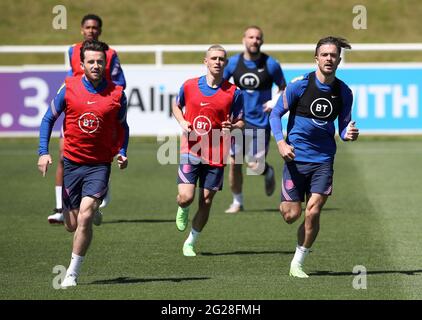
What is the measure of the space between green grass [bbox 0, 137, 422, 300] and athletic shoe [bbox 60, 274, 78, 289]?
0.24 ft

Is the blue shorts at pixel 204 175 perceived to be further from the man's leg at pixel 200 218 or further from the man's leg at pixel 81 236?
the man's leg at pixel 81 236

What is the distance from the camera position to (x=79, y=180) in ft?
35.7

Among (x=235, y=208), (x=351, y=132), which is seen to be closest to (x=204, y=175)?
(x=351, y=132)

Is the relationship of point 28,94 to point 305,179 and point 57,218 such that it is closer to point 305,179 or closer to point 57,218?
point 57,218

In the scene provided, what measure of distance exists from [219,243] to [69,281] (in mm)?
3374

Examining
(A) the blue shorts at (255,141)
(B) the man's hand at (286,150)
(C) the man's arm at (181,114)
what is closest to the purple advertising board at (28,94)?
(A) the blue shorts at (255,141)

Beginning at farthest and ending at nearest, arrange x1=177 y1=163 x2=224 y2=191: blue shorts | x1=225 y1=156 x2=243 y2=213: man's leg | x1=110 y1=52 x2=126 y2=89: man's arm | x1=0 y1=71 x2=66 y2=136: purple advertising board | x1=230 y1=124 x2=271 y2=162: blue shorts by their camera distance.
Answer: x1=0 y1=71 x2=66 y2=136: purple advertising board
x1=230 y1=124 x2=271 y2=162: blue shorts
x1=225 y1=156 x2=243 y2=213: man's leg
x1=110 y1=52 x2=126 y2=89: man's arm
x1=177 y1=163 x2=224 y2=191: blue shorts

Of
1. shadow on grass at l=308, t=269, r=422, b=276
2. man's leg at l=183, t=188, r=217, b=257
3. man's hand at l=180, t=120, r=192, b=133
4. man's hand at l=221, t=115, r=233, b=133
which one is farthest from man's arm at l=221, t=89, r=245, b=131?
shadow on grass at l=308, t=269, r=422, b=276

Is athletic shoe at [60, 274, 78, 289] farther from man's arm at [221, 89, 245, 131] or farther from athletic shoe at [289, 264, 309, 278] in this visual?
man's arm at [221, 89, 245, 131]

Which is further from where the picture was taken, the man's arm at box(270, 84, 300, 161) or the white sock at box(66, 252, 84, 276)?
the man's arm at box(270, 84, 300, 161)

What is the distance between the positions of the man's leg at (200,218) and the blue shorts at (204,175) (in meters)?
0.08

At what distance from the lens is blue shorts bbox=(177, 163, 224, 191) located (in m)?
12.5

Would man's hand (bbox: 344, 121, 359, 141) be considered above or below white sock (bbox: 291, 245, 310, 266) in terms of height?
above

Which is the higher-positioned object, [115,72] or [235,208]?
[115,72]
